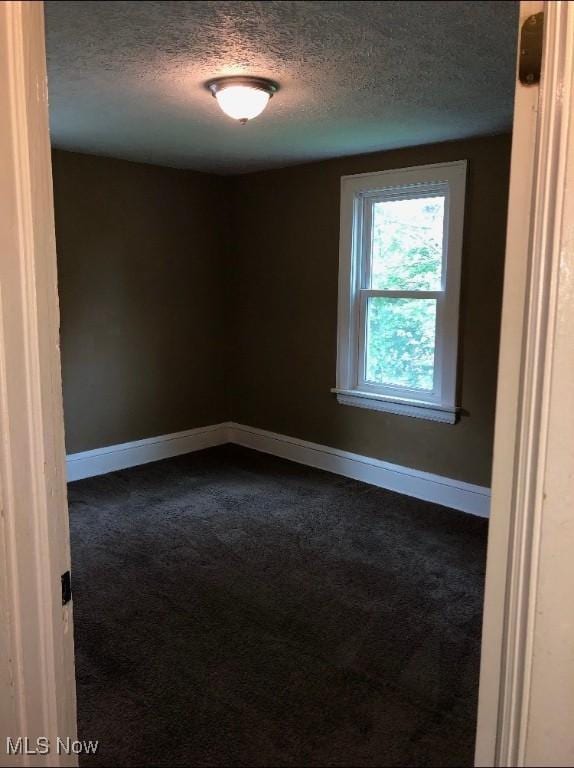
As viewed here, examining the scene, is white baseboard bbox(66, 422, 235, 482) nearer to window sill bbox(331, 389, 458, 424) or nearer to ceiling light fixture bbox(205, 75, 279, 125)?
window sill bbox(331, 389, 458, 424)

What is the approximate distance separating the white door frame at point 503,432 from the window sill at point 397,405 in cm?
291

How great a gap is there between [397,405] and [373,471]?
0.53m

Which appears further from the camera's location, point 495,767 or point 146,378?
point 146,378

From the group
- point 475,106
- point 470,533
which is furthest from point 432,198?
point 470,533

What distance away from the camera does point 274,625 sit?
104 inches

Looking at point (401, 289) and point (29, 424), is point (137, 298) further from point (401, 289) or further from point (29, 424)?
point (29, 424)

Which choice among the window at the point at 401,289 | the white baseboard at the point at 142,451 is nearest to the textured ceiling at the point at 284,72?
the window at the point at 401,289

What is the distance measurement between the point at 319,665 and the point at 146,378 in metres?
2.90

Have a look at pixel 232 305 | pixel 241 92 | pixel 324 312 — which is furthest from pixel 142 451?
pixel 241 92

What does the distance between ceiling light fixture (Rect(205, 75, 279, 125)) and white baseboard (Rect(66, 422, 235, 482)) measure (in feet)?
8.95

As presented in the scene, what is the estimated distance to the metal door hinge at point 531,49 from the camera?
3.01ft

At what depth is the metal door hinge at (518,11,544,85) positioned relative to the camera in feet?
3.01

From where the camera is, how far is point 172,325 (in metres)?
4.89

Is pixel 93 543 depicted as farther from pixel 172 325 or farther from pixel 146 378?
pixel 172 325
